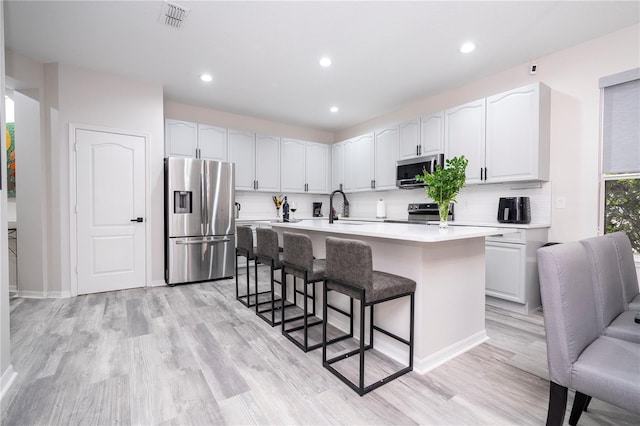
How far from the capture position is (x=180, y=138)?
458 cm

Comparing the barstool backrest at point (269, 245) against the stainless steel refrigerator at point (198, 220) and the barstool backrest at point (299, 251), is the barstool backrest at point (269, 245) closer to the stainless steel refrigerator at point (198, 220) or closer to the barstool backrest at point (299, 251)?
the barstool backrest at point (299, 251)

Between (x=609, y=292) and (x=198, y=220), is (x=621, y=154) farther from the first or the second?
(x=198, y=220)

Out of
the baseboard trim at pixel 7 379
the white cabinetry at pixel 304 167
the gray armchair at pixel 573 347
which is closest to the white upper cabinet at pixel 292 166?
the white cabinetry at pixel 304 167

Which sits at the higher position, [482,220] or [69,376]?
[482,220]

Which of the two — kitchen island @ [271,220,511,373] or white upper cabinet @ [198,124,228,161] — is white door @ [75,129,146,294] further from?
kitchen island @ [271,220,511,373]

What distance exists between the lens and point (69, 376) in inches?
73.9

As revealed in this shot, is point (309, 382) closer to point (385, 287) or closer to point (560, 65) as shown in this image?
point (385, 287)

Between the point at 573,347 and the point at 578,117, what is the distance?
Answer: 298 centimetres

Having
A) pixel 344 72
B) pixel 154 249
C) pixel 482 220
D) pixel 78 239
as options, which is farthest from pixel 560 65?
pixel 78 239

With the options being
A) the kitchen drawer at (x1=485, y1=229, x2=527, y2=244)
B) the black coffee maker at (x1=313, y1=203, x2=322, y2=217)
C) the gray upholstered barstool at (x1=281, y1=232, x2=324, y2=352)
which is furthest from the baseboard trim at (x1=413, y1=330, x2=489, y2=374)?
the black coffee maker at (x1=313, y1=203, x2=322, y2=217)

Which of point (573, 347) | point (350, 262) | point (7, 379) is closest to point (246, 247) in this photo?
point (350, 262)

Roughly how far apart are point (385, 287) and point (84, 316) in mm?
3066

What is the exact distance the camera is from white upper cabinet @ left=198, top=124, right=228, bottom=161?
15.6 feet

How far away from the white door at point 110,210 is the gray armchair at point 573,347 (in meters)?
4.37
